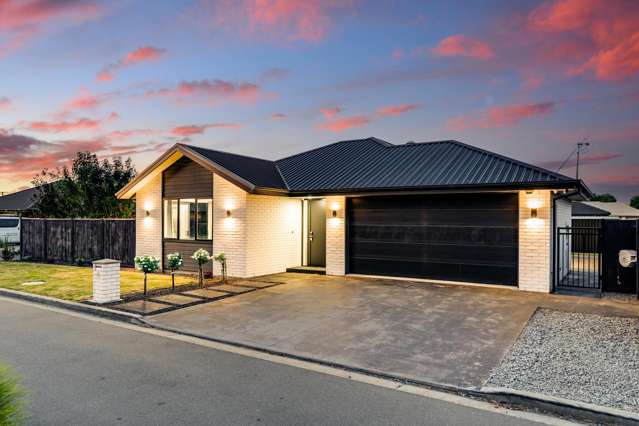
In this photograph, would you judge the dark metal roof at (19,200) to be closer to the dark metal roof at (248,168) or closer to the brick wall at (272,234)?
the dark metal roof at (248,168)

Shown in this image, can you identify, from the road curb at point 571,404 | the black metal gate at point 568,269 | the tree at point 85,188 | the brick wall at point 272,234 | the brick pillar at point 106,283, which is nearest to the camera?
the road curb at point 571,404

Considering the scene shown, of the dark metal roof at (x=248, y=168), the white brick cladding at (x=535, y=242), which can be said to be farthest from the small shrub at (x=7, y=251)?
the white brick cladding at (x=535, y=242)

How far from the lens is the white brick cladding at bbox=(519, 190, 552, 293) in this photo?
1009cm

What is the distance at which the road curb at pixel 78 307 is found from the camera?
25.0 ft

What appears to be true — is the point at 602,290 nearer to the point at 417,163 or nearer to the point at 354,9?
the point at 417,163

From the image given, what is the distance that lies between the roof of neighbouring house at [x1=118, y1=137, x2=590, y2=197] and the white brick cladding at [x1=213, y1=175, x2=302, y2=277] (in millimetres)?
675

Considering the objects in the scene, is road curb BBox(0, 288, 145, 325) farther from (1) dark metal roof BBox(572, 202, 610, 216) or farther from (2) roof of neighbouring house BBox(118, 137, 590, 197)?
(1) dark metal roof BBox(572, 202, 610, 216)

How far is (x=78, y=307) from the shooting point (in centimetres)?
845

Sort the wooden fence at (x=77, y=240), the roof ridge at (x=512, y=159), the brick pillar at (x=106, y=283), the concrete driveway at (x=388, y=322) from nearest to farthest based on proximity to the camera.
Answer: the concrete driveway at (x=388, y=322) → the brick pillar at (x=106, y=283) → the roof ridge at (x=512, y=159) → the wooden fence at (x=77, y=240)

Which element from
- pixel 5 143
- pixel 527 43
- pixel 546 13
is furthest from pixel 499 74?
pixel 5 143

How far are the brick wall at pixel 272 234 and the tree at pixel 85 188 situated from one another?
9.89 meters

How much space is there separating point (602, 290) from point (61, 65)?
18345 mm

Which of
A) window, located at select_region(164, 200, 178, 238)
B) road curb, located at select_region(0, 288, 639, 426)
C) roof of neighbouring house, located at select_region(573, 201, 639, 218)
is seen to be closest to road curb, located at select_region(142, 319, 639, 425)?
road curb, located at select_region(0, 288, 639, 426)

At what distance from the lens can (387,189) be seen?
11609 millimetres
